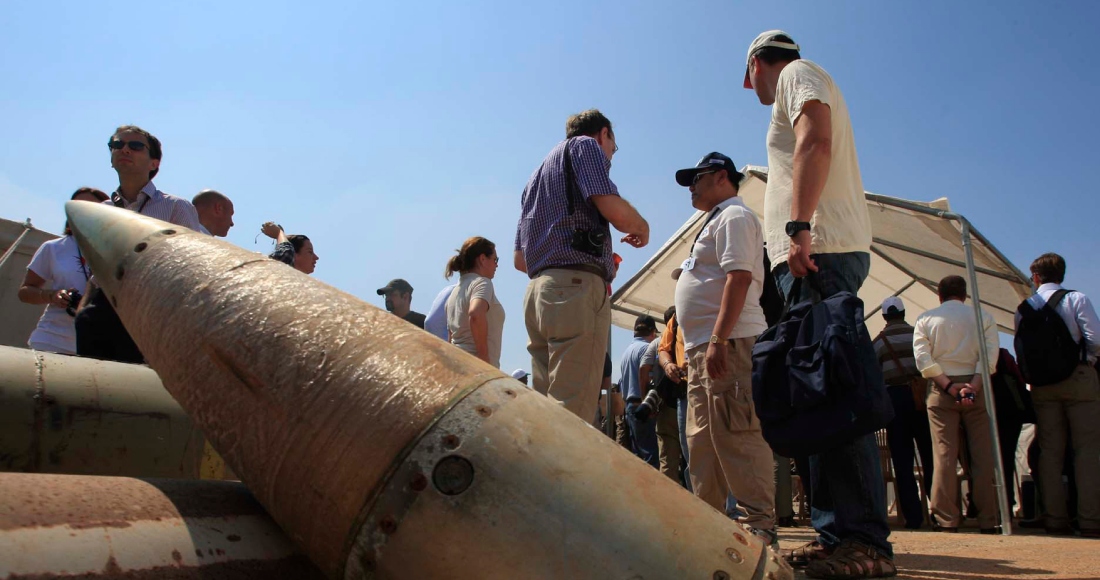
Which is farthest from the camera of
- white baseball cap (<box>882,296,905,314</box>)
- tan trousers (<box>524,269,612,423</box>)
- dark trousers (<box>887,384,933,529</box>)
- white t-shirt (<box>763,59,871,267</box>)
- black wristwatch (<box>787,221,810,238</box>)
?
white baseball cap (<box>882,296,905,314</box>)

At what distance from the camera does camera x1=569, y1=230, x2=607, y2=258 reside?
3.61 metres

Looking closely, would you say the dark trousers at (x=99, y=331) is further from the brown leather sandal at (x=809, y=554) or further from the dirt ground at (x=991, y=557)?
the dirt ground at (x=991, y=557)

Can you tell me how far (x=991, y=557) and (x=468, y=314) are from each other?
310cm

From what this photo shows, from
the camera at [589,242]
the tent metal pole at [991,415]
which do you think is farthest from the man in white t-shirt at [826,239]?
the tent metal pole at [991,415]

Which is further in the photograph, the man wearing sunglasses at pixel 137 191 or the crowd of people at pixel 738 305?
the man wearing sunglasses at pixel 137 191

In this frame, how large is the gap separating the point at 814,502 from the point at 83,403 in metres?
2.65

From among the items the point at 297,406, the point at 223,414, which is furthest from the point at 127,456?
the point at 297,406

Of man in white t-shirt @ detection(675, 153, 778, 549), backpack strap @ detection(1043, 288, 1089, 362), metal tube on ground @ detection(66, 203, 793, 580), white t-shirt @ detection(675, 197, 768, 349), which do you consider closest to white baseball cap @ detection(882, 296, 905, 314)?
backpack strap @ detection(1043, 288, 1089, 362)

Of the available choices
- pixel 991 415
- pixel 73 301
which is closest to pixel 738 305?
pixel 991 415

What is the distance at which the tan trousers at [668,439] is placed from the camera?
6.83 metres

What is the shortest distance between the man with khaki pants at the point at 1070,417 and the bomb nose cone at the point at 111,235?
5952 millimetres

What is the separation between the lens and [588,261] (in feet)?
11.8

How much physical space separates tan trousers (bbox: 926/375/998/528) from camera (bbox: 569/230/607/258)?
3.81 meters

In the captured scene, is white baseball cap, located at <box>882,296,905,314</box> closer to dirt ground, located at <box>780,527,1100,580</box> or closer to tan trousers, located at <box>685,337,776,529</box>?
dirt ground, located at <box>780,527,1100,580</box>
